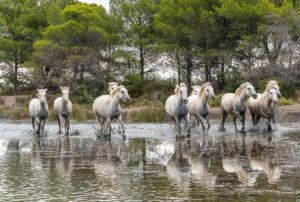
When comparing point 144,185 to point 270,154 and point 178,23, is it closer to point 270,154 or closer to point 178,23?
point 270,154

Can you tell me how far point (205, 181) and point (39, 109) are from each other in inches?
607

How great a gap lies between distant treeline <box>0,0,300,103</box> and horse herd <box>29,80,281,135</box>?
1829 cm

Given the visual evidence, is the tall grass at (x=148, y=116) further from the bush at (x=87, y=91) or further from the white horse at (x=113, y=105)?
the bush at (x=87, y=91)

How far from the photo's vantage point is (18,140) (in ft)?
75.8

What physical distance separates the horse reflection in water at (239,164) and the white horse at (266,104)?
659 cm

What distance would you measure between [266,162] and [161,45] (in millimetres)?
36753

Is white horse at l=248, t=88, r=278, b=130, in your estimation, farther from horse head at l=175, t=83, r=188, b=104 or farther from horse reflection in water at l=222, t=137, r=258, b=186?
horse reflection in water at l=222, t=137, r=258, b=186

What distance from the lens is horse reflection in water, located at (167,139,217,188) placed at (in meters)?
11.8

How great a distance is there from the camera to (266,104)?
25.0 m

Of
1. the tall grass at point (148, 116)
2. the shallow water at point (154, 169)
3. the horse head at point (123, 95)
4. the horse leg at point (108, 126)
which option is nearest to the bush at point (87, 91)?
the tall grass at point (148, 116)

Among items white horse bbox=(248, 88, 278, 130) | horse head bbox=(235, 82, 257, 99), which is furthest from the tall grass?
horse head bbox=(235, 82, 257, 99)

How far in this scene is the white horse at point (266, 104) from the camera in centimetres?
2442

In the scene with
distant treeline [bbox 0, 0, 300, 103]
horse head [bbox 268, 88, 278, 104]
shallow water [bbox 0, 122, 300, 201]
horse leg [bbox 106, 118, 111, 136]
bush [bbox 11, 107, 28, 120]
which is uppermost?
distant treeline [bbox 0, 0, 300, 103]

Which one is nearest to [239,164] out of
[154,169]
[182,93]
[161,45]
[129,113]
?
[154,169]
